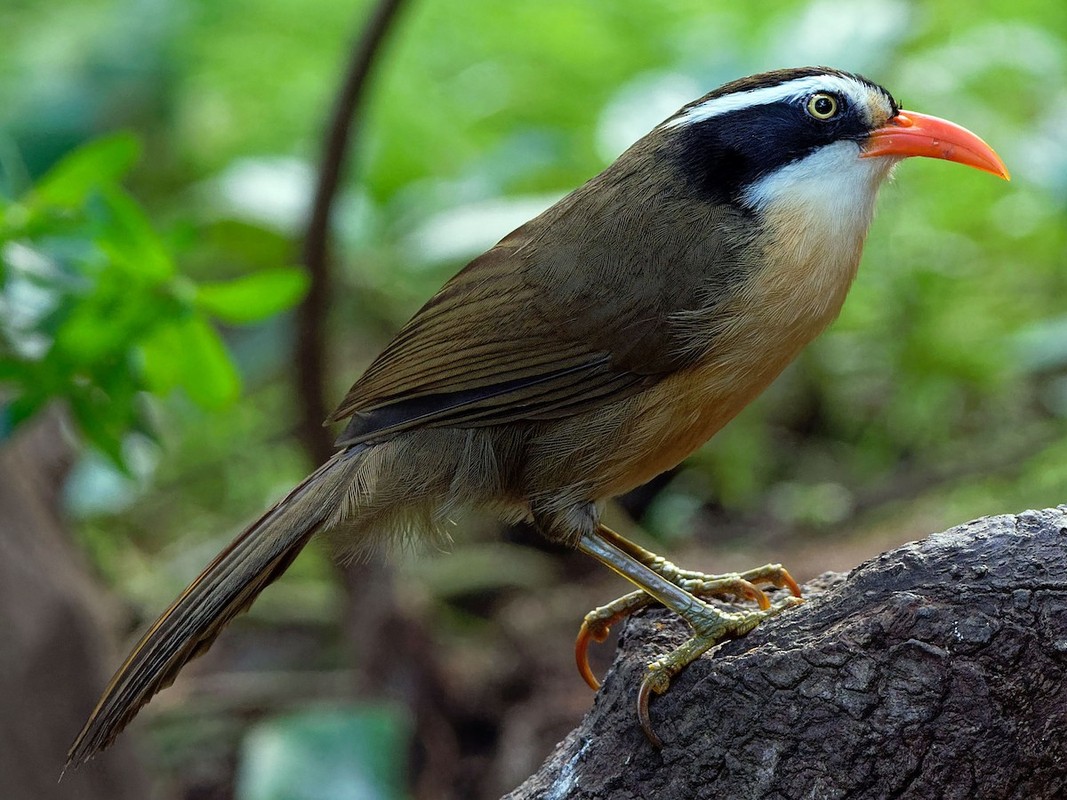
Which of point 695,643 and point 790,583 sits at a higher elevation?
point 695,643

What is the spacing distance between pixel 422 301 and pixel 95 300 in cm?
272

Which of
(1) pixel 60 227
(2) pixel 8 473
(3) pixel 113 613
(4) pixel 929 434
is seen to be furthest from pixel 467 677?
(1) pixel 60 227

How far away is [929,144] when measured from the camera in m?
3.08

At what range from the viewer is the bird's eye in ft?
10.1

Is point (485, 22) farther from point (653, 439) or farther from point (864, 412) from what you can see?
point (653, 439)

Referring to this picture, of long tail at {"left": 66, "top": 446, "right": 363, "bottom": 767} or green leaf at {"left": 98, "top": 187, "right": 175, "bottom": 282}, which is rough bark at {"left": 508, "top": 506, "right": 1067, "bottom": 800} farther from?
green leaf at {"left": 98, "top": 187, "right": 175, "bottom": 282}

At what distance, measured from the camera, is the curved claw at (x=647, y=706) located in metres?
2.58

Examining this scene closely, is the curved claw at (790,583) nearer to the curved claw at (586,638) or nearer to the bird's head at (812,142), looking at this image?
the curved claw at (586,638)

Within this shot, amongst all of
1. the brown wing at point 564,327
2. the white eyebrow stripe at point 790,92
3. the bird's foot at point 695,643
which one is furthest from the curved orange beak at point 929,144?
the bird's foot at point 695,643

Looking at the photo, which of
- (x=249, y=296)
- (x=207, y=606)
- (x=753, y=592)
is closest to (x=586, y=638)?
(x=753, y=592)

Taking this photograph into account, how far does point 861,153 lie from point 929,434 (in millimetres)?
3020

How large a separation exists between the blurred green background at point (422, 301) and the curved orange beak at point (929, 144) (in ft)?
4.61

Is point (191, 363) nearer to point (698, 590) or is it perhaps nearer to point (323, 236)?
point (323, 236)

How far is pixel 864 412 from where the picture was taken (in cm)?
605
